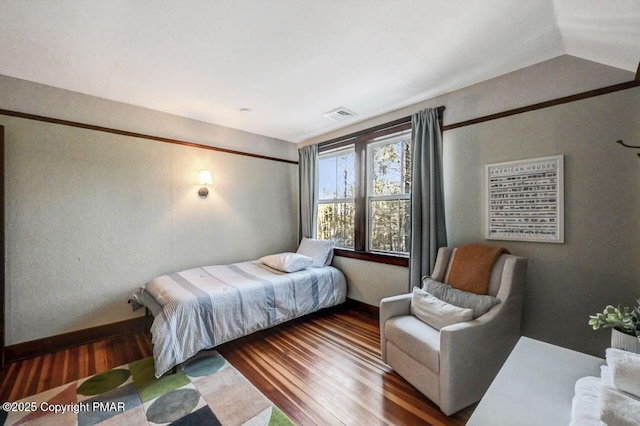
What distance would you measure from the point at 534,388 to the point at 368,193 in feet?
8.98

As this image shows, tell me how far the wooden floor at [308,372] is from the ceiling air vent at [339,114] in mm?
2605

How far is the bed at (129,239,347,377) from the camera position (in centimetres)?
211

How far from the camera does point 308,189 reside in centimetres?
419

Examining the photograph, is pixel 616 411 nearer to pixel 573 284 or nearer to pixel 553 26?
pixel 573 284

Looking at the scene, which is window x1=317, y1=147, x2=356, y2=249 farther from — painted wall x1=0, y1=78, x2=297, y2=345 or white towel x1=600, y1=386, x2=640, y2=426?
white towel x1=600, y1=386, x2=640, y2=426

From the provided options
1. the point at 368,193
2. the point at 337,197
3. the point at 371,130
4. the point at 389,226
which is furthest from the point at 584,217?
the point at 337,197

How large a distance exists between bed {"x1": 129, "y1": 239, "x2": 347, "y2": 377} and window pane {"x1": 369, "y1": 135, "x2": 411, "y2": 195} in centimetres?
125

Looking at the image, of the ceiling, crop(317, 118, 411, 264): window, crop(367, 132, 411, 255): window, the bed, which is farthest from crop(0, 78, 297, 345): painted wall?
crop(367, 132, 411, 255): window

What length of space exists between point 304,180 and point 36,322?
3.42 m

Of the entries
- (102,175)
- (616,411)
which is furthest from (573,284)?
(102,175)

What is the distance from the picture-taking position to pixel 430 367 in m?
1.73

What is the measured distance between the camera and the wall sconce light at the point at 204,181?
3.39m

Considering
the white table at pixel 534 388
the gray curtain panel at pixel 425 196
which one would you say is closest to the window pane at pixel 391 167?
the gray curtain panel at pixel 425 196

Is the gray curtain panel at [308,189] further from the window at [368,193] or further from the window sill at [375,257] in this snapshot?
the window sill at [375,257]
